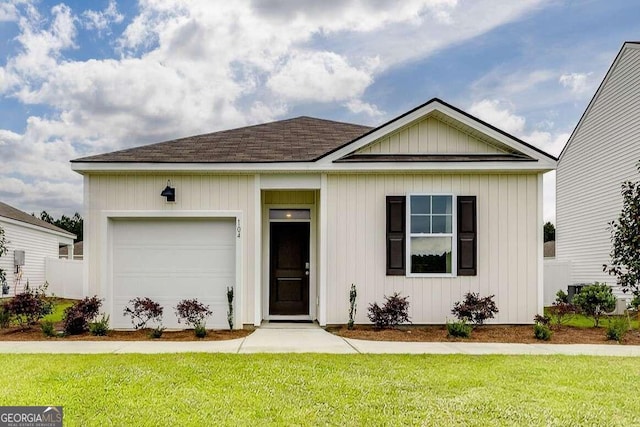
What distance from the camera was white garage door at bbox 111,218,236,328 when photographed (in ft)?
31.0

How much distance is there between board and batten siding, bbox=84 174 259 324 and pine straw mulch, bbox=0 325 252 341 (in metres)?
0.80

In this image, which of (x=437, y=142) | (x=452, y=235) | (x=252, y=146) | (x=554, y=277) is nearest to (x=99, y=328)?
(x=252, y=146)

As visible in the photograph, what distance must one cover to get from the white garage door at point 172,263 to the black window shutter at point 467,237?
419 cm

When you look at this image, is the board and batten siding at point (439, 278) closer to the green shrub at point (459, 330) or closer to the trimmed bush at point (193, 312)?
the green shrub at point (459, 330)

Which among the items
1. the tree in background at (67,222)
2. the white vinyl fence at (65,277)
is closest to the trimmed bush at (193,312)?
the white vinyl fence at (65,277)

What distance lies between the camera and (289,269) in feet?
34.3

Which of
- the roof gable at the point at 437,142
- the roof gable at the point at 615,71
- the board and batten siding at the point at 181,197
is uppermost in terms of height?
the roof gable at the point at 615,71

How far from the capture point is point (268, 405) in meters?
4.46

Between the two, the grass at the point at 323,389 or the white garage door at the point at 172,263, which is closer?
the grass at the point at 323,389

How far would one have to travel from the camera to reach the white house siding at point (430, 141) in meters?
9.55

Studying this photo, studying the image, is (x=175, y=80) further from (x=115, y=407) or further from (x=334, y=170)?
(x=115, y=407)
